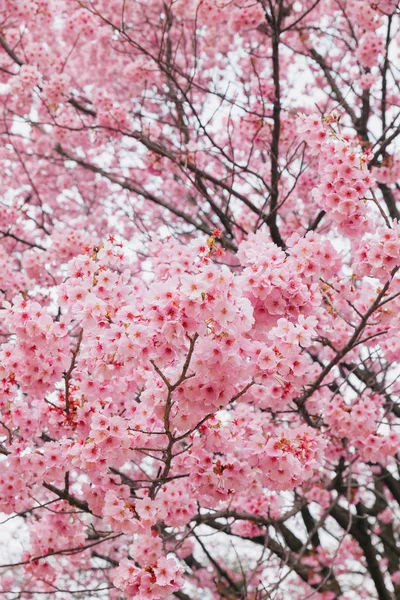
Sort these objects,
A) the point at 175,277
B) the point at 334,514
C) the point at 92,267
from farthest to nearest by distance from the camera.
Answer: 1. the point at 334,514
2. the point at 92,267
3. the point at 175,277

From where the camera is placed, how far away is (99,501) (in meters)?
3.20

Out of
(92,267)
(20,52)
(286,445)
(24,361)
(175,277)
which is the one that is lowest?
(286,445)

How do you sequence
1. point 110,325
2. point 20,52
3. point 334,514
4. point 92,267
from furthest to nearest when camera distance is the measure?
point 20,52 → point 334,514 → point 92,267 → point 110,325

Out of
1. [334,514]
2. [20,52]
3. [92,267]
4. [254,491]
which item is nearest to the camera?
[92,267]

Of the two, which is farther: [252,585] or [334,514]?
[252,585]

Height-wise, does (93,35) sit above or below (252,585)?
above

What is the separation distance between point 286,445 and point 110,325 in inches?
42.4

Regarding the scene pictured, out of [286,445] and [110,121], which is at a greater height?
[110,121]

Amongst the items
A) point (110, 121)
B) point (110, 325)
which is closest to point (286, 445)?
point (110, 325)

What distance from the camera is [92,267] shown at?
275 cm

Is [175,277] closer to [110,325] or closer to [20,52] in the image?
[110,325]

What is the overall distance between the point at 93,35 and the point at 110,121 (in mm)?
1299

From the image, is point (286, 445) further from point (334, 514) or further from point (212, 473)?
point (334, 514)

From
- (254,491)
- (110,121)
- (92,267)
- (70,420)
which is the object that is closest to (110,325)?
(92,267)
